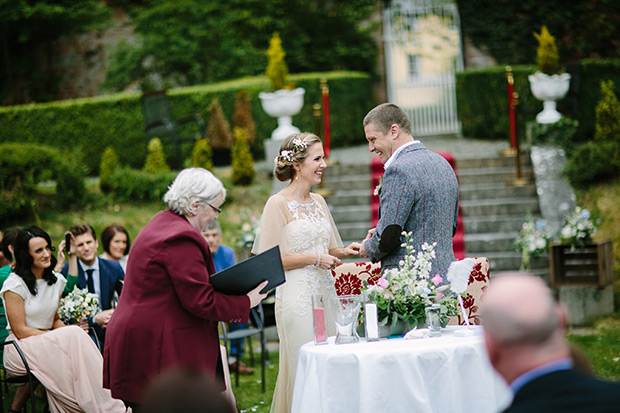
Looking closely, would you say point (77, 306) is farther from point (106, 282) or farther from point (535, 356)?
point (535, 356)

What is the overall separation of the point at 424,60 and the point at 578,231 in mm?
9545

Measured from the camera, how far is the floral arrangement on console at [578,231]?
8555 millimetres

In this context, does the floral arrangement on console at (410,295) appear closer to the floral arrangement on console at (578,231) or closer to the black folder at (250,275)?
the black folder at (250,275)

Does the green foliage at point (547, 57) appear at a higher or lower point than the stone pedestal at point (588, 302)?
higher

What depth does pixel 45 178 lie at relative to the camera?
11617 mm

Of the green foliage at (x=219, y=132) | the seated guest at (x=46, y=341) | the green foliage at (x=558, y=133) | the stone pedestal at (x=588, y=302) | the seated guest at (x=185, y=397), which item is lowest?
the stone pedestal at (x=588, y=302)

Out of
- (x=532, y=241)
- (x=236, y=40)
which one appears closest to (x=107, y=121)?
(x=236, y=40)

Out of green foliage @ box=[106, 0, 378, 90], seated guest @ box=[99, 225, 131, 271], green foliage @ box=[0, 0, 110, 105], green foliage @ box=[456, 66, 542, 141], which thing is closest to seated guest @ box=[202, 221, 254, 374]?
seated guest @ box=[99, 225, 131, 271]

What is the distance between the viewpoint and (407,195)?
14.2ft

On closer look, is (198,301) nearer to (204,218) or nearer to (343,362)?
(204,218)

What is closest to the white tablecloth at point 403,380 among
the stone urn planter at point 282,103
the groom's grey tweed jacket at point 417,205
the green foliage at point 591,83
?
the groom's grey tweed jacket at point 417,205

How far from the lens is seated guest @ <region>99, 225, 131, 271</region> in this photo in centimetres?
676

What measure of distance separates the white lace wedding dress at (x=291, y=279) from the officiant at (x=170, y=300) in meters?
1.17

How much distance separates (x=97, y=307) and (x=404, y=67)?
13.2m
